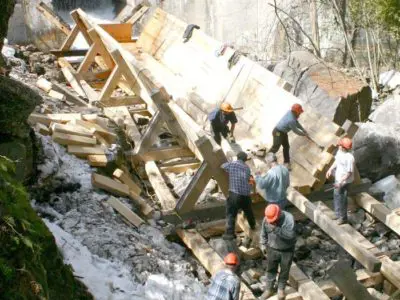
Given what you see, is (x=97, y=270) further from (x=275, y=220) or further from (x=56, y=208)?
(x=275, y=220)

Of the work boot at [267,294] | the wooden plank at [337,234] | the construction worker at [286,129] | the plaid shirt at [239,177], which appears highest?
the construction worker at [286,129]

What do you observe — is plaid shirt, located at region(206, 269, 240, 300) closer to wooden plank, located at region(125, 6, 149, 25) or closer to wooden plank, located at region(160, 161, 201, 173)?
wooden plank, located at region(160, 161, 201, 173)

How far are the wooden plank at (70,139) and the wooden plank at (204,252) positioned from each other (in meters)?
2.09

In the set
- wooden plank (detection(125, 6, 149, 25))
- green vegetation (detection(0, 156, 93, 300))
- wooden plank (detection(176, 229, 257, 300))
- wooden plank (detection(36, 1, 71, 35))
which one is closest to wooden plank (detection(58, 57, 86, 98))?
wooden plank (detection(36, 1, 71, 35))

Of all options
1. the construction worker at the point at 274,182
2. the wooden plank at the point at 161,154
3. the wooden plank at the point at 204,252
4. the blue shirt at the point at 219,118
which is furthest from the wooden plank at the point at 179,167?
the construction worker at the point at 274,182

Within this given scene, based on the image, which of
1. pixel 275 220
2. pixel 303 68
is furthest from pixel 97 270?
pixel 303 68

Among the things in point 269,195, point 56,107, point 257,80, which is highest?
point 257,80

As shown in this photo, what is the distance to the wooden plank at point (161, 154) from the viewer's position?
9555 millimetres

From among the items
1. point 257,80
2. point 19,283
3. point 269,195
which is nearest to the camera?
point 19,283

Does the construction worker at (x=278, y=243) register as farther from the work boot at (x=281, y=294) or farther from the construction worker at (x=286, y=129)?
the construction worker at (x=286, y=129)

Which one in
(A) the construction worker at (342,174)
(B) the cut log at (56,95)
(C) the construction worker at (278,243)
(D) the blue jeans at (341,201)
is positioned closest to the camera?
(C) the construction worker at (278,243)

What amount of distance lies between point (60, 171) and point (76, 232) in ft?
4.29

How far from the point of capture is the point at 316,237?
8.78 m

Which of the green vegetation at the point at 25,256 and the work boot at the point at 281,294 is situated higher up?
the green vegetation at the point at 25,256
